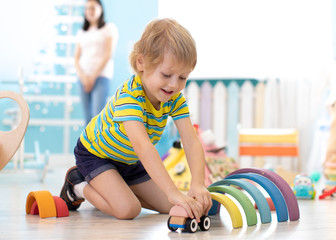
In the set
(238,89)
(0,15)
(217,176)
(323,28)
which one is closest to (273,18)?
(323,28)

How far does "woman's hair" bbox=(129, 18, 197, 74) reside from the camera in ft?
3.89

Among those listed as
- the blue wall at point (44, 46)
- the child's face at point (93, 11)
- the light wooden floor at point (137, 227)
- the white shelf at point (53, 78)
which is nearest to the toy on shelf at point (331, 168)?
the light wooden floor at point (137, 227)

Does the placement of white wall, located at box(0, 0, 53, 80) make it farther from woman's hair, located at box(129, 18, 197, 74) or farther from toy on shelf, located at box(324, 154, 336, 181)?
woman's hair, located at box(129, 18, 197, 74)

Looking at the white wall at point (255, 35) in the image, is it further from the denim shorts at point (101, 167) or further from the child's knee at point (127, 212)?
the child's knee at point (127, 212)

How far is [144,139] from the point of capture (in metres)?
1.21

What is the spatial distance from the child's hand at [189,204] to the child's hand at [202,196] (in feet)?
0.08

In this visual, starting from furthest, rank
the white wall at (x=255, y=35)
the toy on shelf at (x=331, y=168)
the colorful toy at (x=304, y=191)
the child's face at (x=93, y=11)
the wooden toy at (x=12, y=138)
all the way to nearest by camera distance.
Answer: the white wall at (x=255, y=35)
the child's face at (x=93, y=11)
the toy on shelf at (x=331, y=168)
the colorful toy at (x=304, y=191)
the wooden toy at (x=12, y=138)

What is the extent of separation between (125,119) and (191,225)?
0.33m

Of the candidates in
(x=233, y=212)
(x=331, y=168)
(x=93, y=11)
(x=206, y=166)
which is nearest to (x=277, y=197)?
(x=233, y=212)

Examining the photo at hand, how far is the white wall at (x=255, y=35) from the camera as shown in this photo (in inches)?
146

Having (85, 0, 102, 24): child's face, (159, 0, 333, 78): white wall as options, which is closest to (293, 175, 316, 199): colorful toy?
(159, 0, 333, 78): white wall

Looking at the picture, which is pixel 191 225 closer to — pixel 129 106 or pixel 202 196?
pixel 202 196

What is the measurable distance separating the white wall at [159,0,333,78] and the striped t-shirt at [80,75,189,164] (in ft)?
7.86

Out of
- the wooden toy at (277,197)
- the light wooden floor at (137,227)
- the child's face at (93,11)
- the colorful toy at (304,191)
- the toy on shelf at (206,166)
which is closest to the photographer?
the light wooden floor at (137,227)
